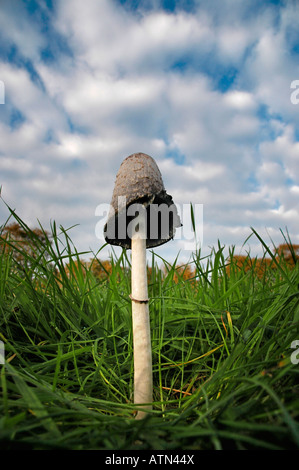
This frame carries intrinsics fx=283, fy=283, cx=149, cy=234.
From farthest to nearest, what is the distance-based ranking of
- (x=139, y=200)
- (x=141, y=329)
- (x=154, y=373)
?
1. (x=154, y=373)
2. (x=139, y=200)
3. (x=141, y=329)

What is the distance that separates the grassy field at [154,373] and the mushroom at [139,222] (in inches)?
9.5

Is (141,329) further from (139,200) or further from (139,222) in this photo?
(139,200)

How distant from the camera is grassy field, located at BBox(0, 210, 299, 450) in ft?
4.65

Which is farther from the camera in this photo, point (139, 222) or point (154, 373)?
point (154, 373)

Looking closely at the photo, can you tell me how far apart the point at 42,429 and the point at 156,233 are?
5.95 ft

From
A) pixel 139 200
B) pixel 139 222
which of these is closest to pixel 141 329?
pixel 139 222

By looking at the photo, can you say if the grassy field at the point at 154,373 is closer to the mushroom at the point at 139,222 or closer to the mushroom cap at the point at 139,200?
the mushroom at the point at 139,222

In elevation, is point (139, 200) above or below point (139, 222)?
above

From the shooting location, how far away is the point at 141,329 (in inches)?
91.0

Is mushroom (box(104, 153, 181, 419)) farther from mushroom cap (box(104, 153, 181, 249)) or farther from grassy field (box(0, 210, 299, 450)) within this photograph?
grassy field (box(0, 210, 299, 450))

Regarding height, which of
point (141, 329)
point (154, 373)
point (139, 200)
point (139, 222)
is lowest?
point (154, 373)

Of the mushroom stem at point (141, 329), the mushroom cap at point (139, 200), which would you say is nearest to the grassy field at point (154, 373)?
the mushroom stem at point (141, 329)

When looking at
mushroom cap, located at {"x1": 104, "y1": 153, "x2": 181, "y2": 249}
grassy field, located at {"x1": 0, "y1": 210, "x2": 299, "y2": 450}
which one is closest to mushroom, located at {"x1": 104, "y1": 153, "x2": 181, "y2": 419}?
mushroom cap, located at {"x1": 104, "y1": 153, "x2": 181, "y2": 249}

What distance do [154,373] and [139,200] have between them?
5.95ft
